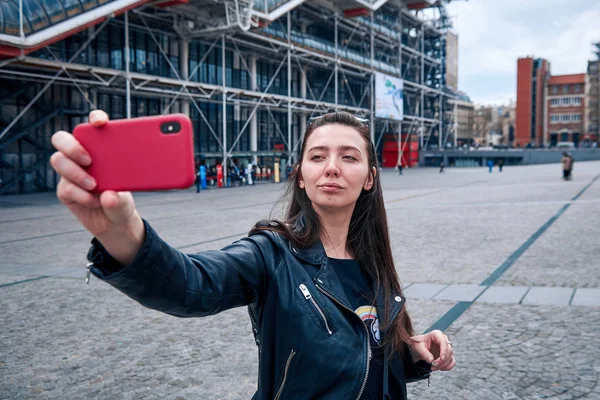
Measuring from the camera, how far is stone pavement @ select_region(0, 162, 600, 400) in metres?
4.11

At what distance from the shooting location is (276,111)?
4147cm

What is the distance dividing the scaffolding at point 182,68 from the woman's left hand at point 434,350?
1969cm

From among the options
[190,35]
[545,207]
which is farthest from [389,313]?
[190,35]

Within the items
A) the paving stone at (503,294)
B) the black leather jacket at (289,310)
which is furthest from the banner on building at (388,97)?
the black leather jacket at (289,310)

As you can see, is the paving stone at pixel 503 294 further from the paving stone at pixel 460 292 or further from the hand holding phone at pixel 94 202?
the hand holding phone at pixel 94 202

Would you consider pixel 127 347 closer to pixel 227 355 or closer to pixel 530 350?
pixel 227 355

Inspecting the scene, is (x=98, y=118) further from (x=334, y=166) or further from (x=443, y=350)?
(x=443, y=350)

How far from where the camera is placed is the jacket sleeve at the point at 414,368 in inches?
86.6

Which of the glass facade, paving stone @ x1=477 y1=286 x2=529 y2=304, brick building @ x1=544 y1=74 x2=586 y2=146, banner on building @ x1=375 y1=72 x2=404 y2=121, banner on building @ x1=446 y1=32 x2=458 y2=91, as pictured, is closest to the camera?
paving stone @ x1=477 y1=286 x2=529 y2=304

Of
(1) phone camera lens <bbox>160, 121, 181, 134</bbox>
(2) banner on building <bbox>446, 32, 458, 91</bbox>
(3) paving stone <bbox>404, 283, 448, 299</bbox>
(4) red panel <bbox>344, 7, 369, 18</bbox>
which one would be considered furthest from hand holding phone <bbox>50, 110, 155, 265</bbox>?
(2) banner on building <bbox>446, 32, 458, 91</bbox>

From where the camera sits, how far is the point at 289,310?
5.87ft

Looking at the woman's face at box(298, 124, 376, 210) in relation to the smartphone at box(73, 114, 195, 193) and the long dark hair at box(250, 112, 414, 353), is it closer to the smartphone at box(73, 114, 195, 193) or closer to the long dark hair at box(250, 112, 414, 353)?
the long dark hair at box(250, 112, 414, 353)

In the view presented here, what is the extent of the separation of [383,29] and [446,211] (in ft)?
122

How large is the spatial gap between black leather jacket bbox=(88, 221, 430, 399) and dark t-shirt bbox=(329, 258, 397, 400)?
0.29ft
